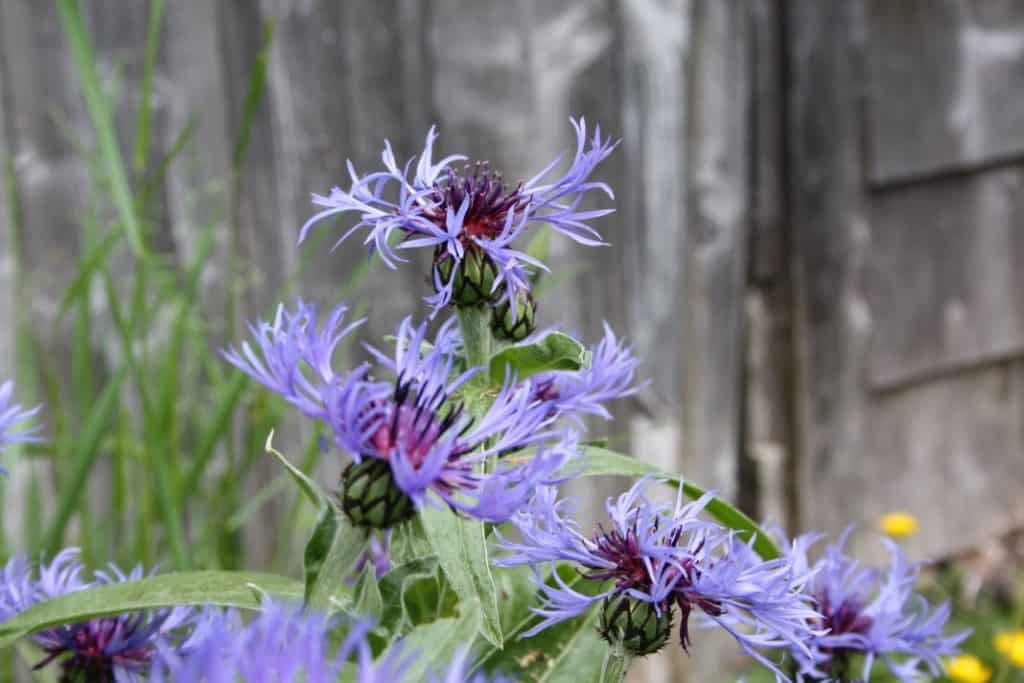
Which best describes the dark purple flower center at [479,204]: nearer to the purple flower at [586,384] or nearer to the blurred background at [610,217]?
the purple flower at [586,384]

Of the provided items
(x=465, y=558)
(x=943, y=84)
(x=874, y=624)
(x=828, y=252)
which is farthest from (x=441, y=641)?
(x=943, y=84)

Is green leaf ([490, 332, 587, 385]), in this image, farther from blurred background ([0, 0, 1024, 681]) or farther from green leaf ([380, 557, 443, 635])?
blurred background ([0, 0, 1024, 681])

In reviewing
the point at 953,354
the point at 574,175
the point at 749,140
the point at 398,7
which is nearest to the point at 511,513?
the point at 574,175

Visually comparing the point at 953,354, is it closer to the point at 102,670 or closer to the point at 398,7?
the point at 398,7

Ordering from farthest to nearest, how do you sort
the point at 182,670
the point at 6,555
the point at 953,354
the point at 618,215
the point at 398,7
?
the point at 953,354 < the point at 618,215 < the point at 398,7 < the point at 6,555 < the point at 182,670

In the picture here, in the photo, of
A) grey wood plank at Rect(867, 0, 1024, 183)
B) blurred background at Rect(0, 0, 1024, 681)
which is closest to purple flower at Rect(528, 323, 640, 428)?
blurred background at Rect(0, 0, 1024, 681)

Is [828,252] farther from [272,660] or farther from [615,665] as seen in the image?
[272,660]
